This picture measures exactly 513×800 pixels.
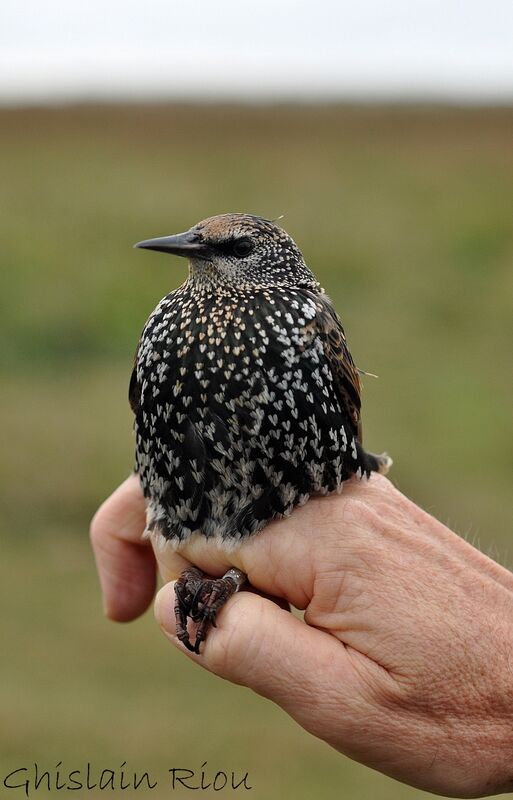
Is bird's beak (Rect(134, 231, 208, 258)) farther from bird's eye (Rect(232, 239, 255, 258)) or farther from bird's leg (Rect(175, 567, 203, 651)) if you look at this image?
bird's leg (Rect(175, 567, 203, 651))

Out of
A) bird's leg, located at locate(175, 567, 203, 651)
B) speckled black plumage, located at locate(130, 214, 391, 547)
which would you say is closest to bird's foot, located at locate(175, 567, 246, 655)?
bird's leg, located at locate(175, 567, 203, 651)

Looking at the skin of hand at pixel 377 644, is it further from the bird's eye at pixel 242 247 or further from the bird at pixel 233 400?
the bird's eye at pixel 242 247

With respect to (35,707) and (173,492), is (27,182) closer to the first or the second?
(35,707)

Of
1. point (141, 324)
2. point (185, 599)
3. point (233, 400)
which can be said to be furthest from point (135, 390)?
point (141, 324)

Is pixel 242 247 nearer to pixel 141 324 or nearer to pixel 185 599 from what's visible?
pixel 185 599

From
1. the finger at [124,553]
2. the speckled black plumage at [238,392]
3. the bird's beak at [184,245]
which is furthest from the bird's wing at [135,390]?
the finger at [124,553]

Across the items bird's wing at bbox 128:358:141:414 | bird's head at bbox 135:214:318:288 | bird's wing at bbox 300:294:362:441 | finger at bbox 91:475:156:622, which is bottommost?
finger at bbox 91:475:156:622
